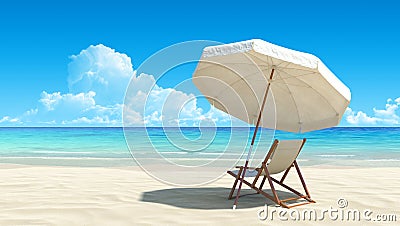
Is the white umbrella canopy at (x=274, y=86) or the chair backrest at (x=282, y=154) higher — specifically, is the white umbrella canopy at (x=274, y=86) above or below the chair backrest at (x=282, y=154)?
above

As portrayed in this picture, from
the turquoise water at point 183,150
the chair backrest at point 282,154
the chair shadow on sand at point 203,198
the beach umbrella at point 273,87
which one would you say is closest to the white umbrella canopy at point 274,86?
the beach umbrella at point 273,87

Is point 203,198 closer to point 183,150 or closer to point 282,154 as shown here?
point 282,154

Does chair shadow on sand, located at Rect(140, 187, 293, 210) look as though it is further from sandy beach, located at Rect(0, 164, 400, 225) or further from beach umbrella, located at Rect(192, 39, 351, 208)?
beach umbrella, located at Rect(192, 39, 351, 208)

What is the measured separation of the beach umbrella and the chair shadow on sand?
1.55 ft

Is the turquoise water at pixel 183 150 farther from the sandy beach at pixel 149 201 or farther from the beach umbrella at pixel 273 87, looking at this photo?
the sandy beach at pixel 149 201

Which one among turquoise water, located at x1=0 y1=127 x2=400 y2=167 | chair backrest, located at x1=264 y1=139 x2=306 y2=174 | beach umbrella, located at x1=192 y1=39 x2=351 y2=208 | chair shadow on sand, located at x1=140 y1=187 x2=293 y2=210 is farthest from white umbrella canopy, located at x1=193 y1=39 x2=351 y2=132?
chair shadow on sand, located at x1=140 y1=187 x2=293 y2=210

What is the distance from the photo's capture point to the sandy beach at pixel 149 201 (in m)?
3.67

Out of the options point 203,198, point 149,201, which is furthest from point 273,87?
point 149,201

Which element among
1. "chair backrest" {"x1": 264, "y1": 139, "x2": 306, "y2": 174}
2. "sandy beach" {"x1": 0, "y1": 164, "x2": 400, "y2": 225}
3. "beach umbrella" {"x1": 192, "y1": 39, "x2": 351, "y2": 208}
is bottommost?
"sandy beach" {"x1": 0, "y1": 164, "x2": 400, "y2": 225}

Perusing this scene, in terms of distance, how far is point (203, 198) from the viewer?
481 cm

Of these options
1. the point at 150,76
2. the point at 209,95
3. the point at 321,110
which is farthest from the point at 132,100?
the point at 321,110

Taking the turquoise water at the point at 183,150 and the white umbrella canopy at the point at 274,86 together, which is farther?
the turquoise water at the point at 183,150

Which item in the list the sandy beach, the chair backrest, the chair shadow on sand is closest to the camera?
the sandy beach

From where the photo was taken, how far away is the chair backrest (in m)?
4.22
